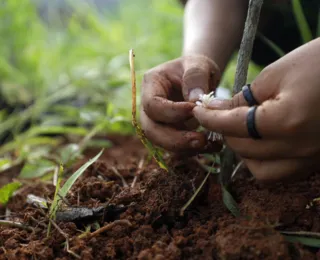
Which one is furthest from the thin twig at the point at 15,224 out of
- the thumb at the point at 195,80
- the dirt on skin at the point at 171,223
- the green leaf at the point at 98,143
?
the green leaf at the point at 98,143

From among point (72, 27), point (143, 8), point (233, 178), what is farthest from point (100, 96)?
point (143, 8)

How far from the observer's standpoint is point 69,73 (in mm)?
2326

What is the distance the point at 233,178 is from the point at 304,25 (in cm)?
61

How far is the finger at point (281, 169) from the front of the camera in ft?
2.49

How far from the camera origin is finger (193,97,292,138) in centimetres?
69

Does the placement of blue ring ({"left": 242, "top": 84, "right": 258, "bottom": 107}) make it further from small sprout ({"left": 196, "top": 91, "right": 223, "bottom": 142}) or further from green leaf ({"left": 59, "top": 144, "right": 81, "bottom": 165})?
green leaf ({"left": 59, "top": 144, "right": 81, "bottom": 165})

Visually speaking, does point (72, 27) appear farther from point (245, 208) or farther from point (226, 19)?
point (245, 208)

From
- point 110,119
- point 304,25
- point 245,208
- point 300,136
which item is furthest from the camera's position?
point 110,119

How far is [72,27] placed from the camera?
2.82 meters

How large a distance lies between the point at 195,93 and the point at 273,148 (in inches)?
9.5

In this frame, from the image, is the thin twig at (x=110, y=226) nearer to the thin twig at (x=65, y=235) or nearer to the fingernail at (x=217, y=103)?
the thin twig at (x=65, y=235)

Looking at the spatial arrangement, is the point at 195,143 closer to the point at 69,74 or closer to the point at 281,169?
the point at 281,169

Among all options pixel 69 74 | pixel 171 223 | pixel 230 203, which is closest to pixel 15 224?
pixel 171 223

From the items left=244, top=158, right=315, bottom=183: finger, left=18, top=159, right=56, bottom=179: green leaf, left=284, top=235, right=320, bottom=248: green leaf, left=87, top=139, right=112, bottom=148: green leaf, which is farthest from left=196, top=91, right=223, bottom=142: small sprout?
left=87, top=139, right=112, bottom=148: green leaf
